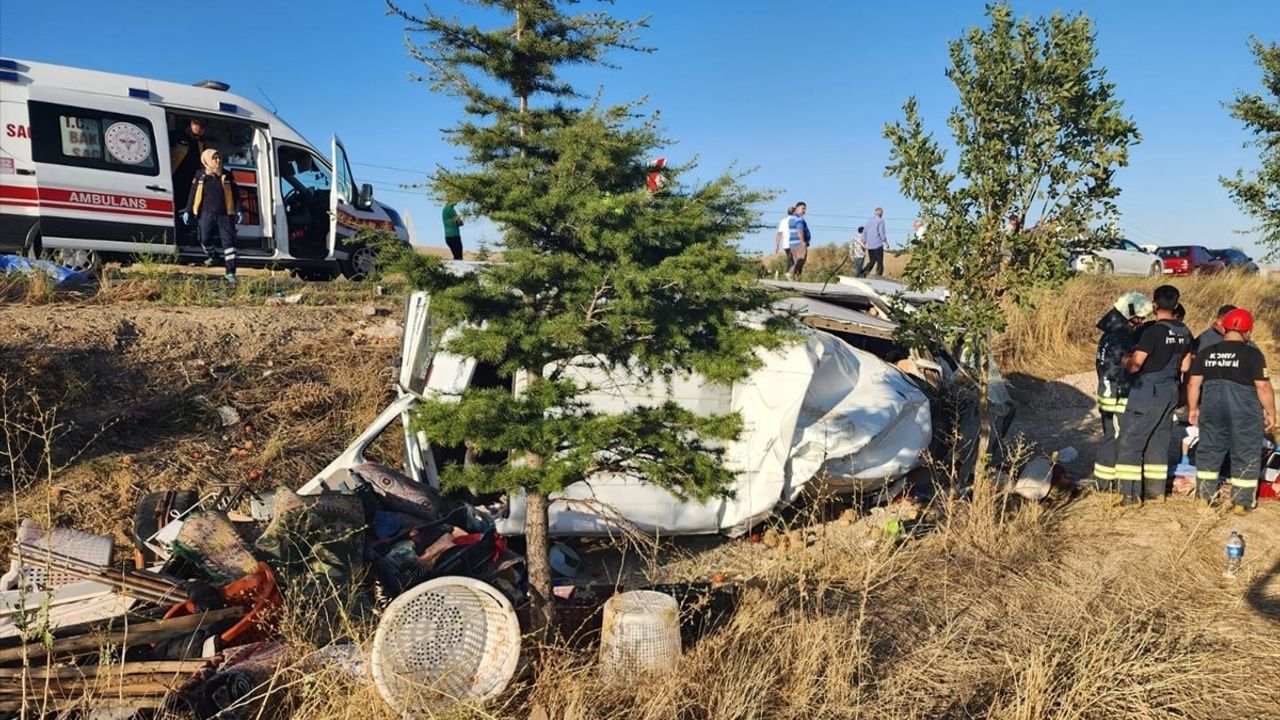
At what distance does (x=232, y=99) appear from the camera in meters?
11.2

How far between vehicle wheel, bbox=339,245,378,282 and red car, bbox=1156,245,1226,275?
2472 centimetres

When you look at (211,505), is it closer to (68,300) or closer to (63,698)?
(63,698)

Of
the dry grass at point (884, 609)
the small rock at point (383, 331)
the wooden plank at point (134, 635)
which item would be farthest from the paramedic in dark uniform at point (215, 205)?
the wooden plank at point (134, 635)

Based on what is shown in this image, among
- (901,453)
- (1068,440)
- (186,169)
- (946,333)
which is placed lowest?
(1068,440)

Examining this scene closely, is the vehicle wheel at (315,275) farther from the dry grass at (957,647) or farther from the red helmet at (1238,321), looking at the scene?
the red helmet at (1238,321)

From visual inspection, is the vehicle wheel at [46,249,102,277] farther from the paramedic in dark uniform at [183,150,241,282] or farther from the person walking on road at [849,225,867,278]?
the person walking on road at [849,225,867,278]

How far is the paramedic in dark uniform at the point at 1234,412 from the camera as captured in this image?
6.98 meters

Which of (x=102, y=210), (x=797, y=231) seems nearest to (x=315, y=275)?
(x=102, y=210)

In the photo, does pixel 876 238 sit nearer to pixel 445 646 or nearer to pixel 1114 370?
pixel 1114 370

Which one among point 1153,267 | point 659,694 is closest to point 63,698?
point 659,694

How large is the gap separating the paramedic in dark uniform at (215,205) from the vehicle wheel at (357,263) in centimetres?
176

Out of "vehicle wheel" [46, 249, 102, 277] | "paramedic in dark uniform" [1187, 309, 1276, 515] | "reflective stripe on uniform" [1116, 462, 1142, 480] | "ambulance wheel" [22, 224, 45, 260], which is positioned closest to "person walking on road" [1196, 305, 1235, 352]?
"paramedic in dark uniform" [1187, 309, 1276, 515]

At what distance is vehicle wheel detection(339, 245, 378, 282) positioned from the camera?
476 inches

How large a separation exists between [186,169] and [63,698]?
9.59 m
